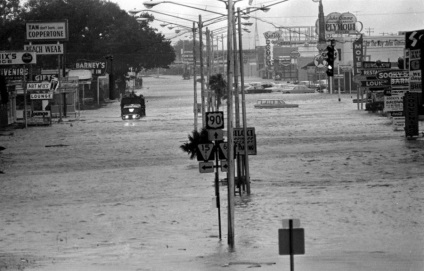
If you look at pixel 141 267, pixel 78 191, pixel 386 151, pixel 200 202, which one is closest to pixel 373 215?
pixel 200 202

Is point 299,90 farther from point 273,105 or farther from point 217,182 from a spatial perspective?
point 217,182

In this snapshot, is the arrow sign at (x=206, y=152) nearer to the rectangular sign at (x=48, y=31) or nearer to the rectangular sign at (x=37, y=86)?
the rectangular sign at (x=37, y=86)

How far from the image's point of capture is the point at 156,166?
4806cm

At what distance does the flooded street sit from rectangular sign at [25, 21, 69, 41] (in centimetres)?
2815

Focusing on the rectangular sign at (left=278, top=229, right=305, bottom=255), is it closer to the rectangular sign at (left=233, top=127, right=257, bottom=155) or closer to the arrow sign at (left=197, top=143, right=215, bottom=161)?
the arrow sign at (left=197, top=143, right=215, bottom=161)

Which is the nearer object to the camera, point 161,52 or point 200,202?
point 200,202

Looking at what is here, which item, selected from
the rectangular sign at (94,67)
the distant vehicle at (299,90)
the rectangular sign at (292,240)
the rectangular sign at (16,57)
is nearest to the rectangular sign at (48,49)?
the rectangular sign at (16,57)

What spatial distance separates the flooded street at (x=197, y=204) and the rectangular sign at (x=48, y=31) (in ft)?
92.4

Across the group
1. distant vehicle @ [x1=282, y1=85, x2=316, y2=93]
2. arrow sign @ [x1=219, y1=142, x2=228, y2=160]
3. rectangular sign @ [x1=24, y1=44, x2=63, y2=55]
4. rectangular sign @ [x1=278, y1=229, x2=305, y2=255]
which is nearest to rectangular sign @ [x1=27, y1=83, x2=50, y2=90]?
rectangular sign @ [x1=24, y1=44, x2=63, y2=55]

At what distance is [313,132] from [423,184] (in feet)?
103

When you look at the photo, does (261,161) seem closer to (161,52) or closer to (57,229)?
(57,229)

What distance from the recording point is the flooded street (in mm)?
22766

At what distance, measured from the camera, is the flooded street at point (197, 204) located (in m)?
22.8

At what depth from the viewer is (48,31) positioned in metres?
94.4
